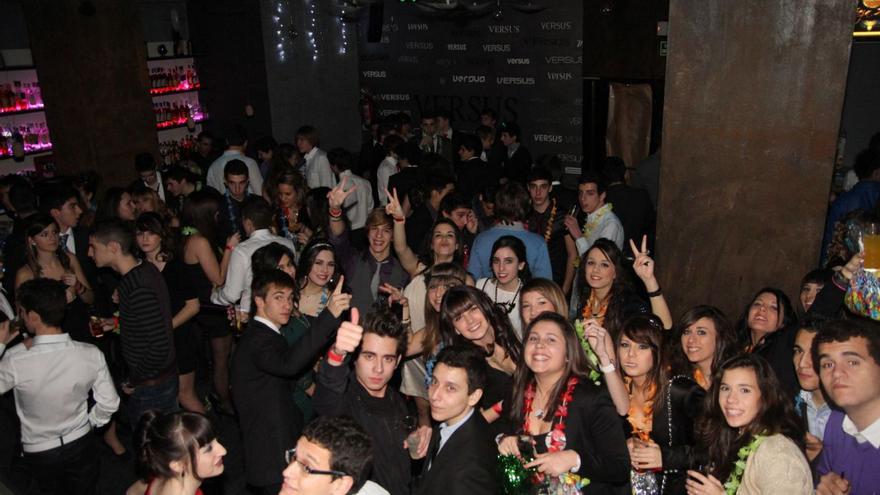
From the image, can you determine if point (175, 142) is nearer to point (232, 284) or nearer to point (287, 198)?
point (287, 198)

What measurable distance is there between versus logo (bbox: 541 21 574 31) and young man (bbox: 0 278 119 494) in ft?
26.3

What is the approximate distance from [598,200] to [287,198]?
2.48 meters

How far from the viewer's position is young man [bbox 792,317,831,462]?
311 centimetres

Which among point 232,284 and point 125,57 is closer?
point 232,284

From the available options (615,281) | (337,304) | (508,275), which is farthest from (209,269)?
(615,281)

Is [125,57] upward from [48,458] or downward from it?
upward

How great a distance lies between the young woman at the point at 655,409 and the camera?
3041 millimetres

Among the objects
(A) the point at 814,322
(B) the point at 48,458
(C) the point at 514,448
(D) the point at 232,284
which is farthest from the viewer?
(D) the point at 232,284

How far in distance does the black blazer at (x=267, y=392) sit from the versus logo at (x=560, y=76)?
7.67 meters

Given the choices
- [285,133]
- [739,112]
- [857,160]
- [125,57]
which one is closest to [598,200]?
[739,112]

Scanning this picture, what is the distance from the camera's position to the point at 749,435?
275 cm

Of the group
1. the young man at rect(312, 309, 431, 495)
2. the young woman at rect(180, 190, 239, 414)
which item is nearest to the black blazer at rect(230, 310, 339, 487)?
the young man at rect(312, 309, 431, 495)

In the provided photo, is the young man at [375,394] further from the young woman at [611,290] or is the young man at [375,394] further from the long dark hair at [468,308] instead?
the young woman at [611,290]

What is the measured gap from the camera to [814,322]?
3.23 metres
